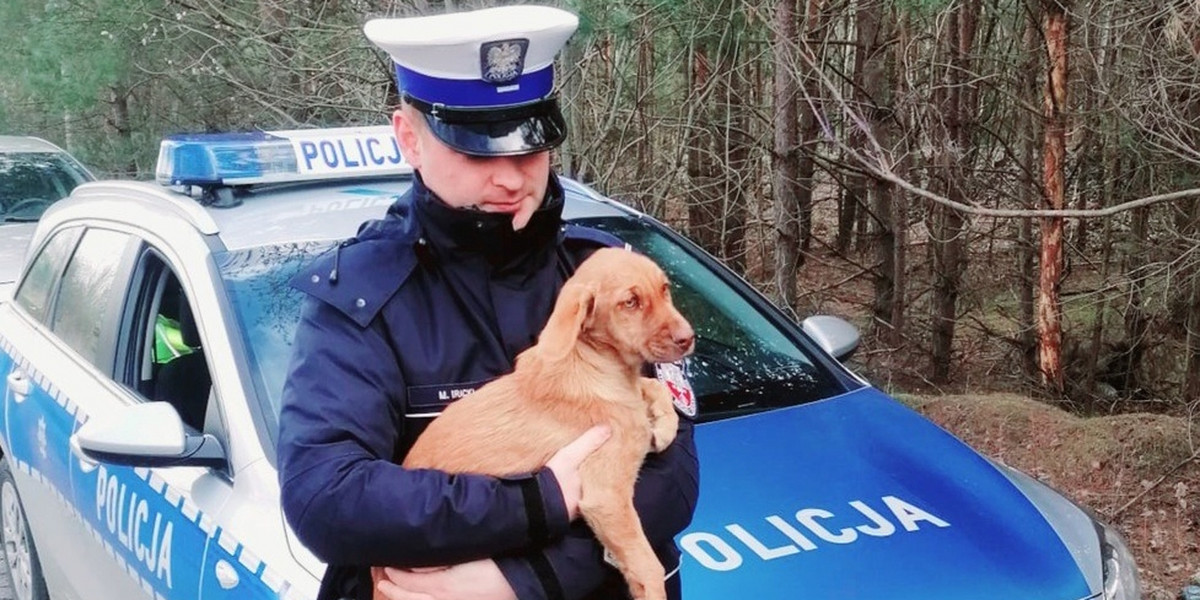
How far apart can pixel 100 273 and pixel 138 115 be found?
8318 mm

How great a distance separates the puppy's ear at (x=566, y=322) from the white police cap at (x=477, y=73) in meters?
0.22

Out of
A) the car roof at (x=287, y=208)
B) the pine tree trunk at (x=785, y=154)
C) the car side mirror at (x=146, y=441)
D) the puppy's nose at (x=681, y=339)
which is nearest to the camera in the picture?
the puppy's nose at (x=681, y=339)

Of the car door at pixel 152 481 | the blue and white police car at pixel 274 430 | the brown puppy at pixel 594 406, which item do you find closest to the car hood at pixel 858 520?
the blue and white police car at pixel 274 430

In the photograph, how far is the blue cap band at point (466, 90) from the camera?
1.48 meters

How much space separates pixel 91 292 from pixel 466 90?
2.44 meters

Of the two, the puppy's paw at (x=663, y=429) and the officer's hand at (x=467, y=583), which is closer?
the officer's hand at (x=467, y=583)

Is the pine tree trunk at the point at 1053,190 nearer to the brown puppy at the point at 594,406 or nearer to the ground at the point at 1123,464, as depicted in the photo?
the ground at the point at 1123,464

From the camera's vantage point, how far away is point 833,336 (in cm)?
331

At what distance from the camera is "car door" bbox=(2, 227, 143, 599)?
3.17 metres

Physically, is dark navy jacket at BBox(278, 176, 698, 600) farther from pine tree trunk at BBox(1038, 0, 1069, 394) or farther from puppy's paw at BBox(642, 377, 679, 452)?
pine tree trunk at BBox(1038, 0, 1069, 394)

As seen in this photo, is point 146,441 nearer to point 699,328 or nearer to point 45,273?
point 699,328

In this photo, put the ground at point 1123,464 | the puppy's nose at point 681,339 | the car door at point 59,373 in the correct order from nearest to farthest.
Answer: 1. the puppy's nose at point 681,339
2. the car door at point 59,373
3. the ground at point 1123,464

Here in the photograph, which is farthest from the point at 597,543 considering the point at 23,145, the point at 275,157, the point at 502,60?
the point at 23,145

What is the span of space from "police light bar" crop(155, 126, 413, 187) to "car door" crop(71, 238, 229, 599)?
26 centimetres
